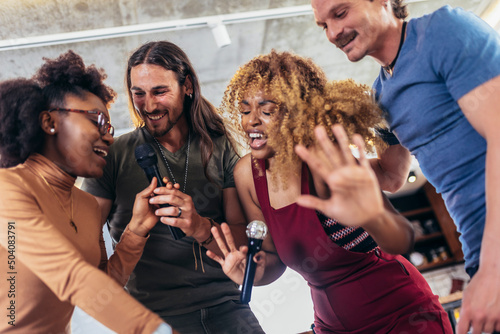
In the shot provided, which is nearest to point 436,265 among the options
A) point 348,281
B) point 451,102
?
point 348,281

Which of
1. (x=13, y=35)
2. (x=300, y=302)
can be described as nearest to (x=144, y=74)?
(x=13, y=35)

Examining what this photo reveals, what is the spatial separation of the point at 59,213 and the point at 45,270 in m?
0.21

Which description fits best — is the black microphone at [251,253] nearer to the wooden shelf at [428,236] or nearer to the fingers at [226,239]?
the fingers at [226,239]

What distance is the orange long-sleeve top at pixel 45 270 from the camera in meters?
1.02

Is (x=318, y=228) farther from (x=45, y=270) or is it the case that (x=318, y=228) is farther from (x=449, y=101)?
(x=45, y=270)

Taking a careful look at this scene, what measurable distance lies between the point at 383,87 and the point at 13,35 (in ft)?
9.15

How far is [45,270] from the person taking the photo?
104 centimetres

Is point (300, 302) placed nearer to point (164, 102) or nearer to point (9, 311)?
point (164, 102)

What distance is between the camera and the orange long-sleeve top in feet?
3.36

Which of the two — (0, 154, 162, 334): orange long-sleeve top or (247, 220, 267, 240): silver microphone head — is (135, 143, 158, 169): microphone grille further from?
(247, 220, 267, 240): silver microphone head

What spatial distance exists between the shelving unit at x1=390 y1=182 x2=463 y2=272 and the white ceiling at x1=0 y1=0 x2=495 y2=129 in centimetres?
239

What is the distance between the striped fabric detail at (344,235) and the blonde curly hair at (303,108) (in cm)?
20

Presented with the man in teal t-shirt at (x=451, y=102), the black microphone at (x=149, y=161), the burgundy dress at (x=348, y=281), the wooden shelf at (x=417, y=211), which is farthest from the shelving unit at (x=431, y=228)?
the black microphone at (x=149, y=161)

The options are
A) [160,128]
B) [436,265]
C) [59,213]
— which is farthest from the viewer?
[436,265]
